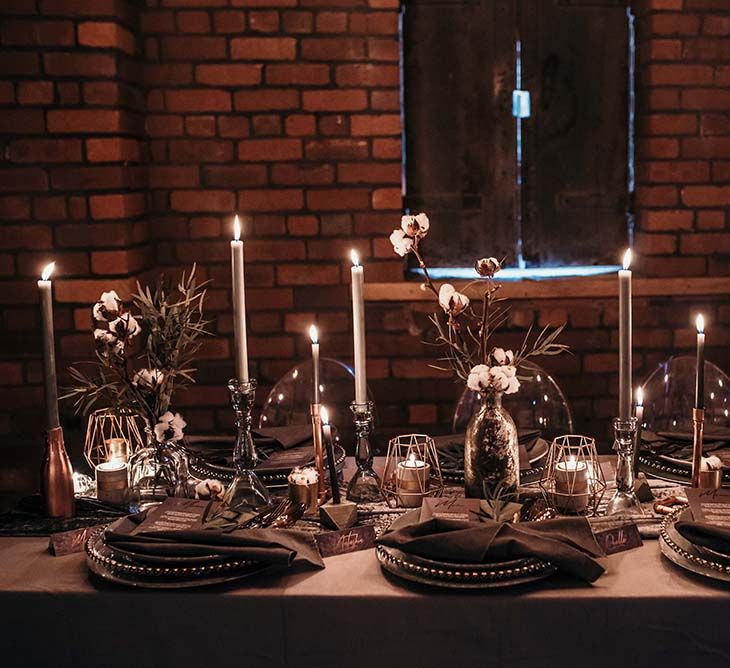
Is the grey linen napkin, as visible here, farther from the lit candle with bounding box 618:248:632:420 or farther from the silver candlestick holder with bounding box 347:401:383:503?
the lit candle with bounding box 618:248:632:420

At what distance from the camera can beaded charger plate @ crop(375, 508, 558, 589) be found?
129 cm

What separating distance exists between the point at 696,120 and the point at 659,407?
1092 mm

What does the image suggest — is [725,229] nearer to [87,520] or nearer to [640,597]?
[640,597]

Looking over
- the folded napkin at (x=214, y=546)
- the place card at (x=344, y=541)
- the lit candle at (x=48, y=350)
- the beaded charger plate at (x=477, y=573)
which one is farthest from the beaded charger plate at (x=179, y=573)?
the lit candle at (x=48, y=350)

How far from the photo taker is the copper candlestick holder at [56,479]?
158 cm

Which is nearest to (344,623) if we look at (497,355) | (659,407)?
(497,355)

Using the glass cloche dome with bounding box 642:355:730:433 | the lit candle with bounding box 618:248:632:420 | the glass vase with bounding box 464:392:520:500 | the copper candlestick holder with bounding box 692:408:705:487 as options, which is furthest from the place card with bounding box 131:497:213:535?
the glass cloche dome with bounding box 642:355:730:433

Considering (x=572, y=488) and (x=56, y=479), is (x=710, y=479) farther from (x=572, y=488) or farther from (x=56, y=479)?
(x=56, y=479)

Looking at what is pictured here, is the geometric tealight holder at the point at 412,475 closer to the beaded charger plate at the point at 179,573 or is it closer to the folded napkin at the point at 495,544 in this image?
the folded napkin at the point at 495,544

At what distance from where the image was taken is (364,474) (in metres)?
1.70

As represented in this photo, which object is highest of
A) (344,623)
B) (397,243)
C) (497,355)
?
(397,243)

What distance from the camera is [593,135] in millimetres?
3041

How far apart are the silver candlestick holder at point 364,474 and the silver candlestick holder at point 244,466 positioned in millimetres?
161

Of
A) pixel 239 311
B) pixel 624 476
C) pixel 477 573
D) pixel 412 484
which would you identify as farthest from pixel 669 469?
pixel 239 311
